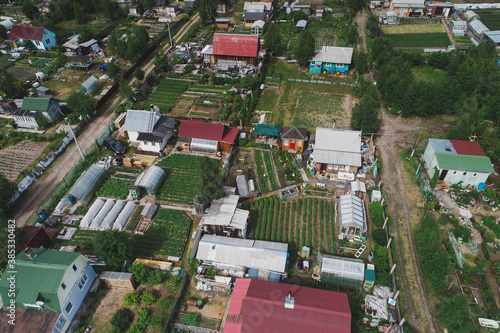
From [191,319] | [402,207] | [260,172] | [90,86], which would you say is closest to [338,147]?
[402,207]

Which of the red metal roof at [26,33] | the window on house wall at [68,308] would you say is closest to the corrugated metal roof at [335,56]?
the window on house wall at [68,308]

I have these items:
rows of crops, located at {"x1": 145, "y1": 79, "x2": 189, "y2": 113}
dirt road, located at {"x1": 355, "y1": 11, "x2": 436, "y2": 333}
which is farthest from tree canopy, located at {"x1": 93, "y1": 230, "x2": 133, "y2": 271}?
rows of crops, located at {"x1": 145, "y1": 79, "x2": 189, "y2": 113}

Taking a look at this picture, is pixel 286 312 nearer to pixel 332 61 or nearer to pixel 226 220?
pixel 226 220

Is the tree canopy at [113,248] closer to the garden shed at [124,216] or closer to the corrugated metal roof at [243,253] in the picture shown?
the garden shed at [124,216]

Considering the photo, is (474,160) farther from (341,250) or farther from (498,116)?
(341,250)

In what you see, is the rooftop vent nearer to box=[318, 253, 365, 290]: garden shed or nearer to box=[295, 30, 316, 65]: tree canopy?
box=[318, 253, 365, 290]: garden shed

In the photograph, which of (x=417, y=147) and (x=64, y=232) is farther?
(x=417, y=147)

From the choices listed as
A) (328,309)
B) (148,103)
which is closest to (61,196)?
(148,103)
